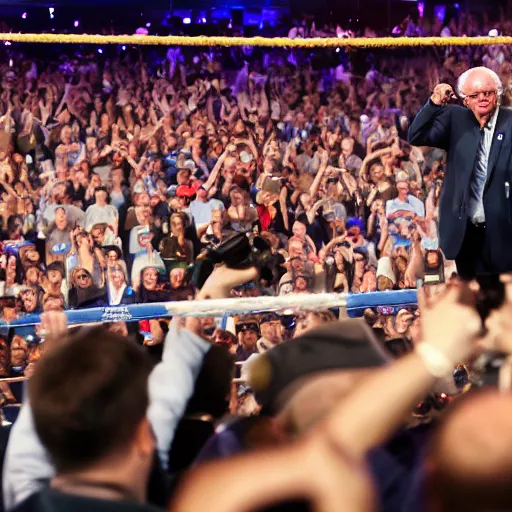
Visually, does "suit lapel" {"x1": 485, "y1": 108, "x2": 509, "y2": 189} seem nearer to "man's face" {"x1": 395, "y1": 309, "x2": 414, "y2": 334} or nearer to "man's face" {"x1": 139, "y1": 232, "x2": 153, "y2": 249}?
"man's face" {"x1": 395, "y1": 309, "x2": 414, "y2": 334}

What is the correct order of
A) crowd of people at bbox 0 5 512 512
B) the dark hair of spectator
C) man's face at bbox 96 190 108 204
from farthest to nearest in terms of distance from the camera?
man's face at bbox 96 190 108 204 → crowd of people at bbox 0 5 512 512 → the dark hair of spectator

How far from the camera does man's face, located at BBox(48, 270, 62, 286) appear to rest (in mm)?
5197

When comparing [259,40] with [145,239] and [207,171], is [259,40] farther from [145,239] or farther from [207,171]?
[207,171]

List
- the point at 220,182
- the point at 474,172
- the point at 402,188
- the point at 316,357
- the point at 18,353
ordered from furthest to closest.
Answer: the point at 402,188 < the point at 220,182 < the point at 18,353 < the point at 474,172 < the point at 316,357

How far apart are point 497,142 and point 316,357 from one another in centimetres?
210

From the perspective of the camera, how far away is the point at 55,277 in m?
5.21

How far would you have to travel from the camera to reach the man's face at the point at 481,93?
2850 mm

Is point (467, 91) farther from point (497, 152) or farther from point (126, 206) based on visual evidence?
point (126, 206)

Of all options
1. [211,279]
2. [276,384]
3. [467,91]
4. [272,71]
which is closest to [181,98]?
[272,71]

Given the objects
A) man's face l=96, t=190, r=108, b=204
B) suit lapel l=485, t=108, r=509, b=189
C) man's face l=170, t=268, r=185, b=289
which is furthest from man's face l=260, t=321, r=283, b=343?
suit lapel l=485, t=108, r=509, b=189

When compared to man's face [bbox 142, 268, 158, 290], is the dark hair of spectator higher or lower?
higher

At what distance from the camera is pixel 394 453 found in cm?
107

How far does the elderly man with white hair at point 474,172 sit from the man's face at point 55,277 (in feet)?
9.29

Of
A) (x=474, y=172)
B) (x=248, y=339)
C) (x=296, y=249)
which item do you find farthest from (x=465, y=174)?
(x=296, y=249)
